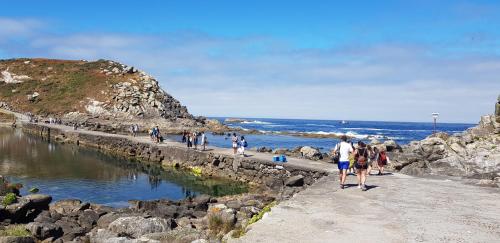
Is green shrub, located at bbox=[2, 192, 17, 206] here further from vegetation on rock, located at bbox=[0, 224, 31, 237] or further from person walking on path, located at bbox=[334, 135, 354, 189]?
person walking on path, located at bbox=[334, 135, 354, 189]

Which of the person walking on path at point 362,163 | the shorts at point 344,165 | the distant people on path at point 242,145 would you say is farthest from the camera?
the distant people on path at point 242,145

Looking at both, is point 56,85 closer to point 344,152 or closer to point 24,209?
point 24,209

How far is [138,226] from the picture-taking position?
1348 cm

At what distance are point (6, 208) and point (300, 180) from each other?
1288 centimetres

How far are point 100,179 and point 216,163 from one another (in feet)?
28.5

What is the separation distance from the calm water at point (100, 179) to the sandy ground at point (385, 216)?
A: 12.4 m

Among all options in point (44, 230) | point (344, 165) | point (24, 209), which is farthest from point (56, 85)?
point (344, 165)

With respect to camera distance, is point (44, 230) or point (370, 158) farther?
point (370, 158)

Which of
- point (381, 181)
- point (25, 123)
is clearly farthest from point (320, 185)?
point (25, 123)

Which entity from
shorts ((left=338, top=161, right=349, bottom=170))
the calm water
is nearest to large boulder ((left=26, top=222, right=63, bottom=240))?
the calm water

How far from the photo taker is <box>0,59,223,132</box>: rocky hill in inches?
3231

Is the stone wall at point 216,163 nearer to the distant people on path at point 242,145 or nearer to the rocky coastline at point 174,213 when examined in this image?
the rocky coastline at point 174,213

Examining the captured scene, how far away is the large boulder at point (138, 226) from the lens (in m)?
13.3

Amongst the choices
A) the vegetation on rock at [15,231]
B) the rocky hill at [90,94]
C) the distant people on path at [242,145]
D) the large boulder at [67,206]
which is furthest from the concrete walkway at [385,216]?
the rocky hill at [90,94]
